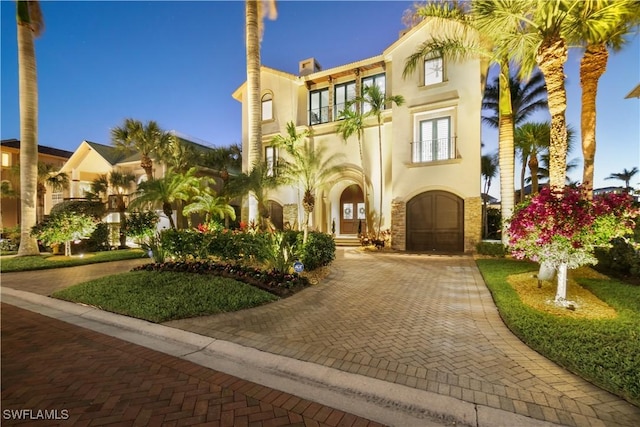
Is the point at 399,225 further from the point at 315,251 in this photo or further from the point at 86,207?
the point at 86,207

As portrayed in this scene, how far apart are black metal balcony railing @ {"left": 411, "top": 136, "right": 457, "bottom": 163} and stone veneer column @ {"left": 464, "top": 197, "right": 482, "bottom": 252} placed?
2.43 m

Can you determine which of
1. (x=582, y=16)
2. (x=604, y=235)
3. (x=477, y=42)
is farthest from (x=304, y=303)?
(x=477, y=42)

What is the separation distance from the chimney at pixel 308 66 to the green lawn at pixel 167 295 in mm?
17453

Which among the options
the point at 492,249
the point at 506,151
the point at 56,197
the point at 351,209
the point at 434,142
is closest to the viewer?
the point at 506,151

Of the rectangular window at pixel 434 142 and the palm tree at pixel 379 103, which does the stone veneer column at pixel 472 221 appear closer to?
the rectangular window at pixel 434 142

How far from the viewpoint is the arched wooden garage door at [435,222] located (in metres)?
14.5

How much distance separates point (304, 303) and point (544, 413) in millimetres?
4306

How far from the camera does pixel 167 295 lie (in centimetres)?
647

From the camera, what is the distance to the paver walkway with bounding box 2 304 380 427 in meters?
2.71

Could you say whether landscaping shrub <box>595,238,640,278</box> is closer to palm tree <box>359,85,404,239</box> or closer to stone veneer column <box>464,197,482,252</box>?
stone veneer column <box>464,197,482,252</box>

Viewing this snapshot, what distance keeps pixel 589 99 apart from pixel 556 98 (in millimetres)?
4530

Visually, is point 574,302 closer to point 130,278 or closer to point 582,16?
point 582,16

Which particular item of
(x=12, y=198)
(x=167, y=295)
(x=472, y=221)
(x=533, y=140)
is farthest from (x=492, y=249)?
(x=12, y=198)

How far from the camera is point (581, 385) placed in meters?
3.06
